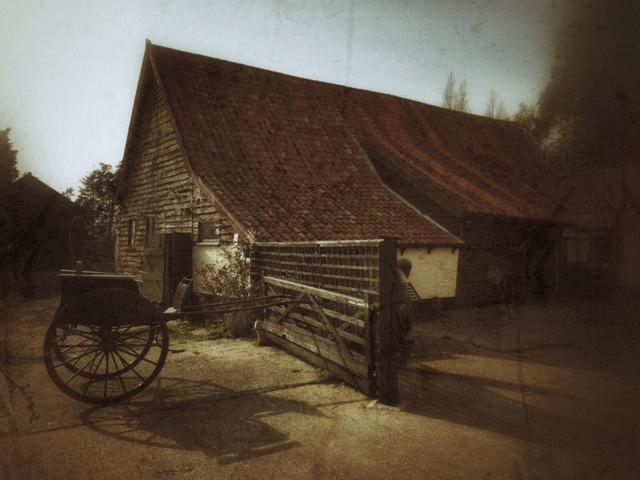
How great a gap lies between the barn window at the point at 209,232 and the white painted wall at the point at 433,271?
15.8 feet

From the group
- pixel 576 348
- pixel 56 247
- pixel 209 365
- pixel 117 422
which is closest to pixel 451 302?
pixel 576 348

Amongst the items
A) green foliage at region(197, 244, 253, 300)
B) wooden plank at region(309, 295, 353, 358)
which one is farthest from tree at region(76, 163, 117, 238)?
wooden plank at region(309, 295, 353, 358)

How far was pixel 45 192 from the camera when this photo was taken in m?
24.1

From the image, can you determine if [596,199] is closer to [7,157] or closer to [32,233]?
[32,233]

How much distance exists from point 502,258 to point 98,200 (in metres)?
26.0

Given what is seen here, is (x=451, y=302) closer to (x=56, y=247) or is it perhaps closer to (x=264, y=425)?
(x=264, y=425)

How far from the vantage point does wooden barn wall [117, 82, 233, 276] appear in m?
11.5

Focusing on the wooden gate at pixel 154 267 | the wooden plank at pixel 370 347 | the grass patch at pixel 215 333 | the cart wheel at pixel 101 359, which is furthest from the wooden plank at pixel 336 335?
the wooden gate at pixel 154 267

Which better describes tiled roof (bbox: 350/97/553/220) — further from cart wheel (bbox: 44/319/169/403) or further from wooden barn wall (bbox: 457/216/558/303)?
cart wheel (bbox: 44/319/169/403)

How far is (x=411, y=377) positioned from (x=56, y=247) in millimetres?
24434

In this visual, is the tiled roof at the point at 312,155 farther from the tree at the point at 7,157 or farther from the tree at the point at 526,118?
the tree at the point at 7,157

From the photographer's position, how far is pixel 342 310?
6.07 meters

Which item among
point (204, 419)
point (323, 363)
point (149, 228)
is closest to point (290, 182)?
point (149, 228)

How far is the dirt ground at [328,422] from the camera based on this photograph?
11.3 ft
